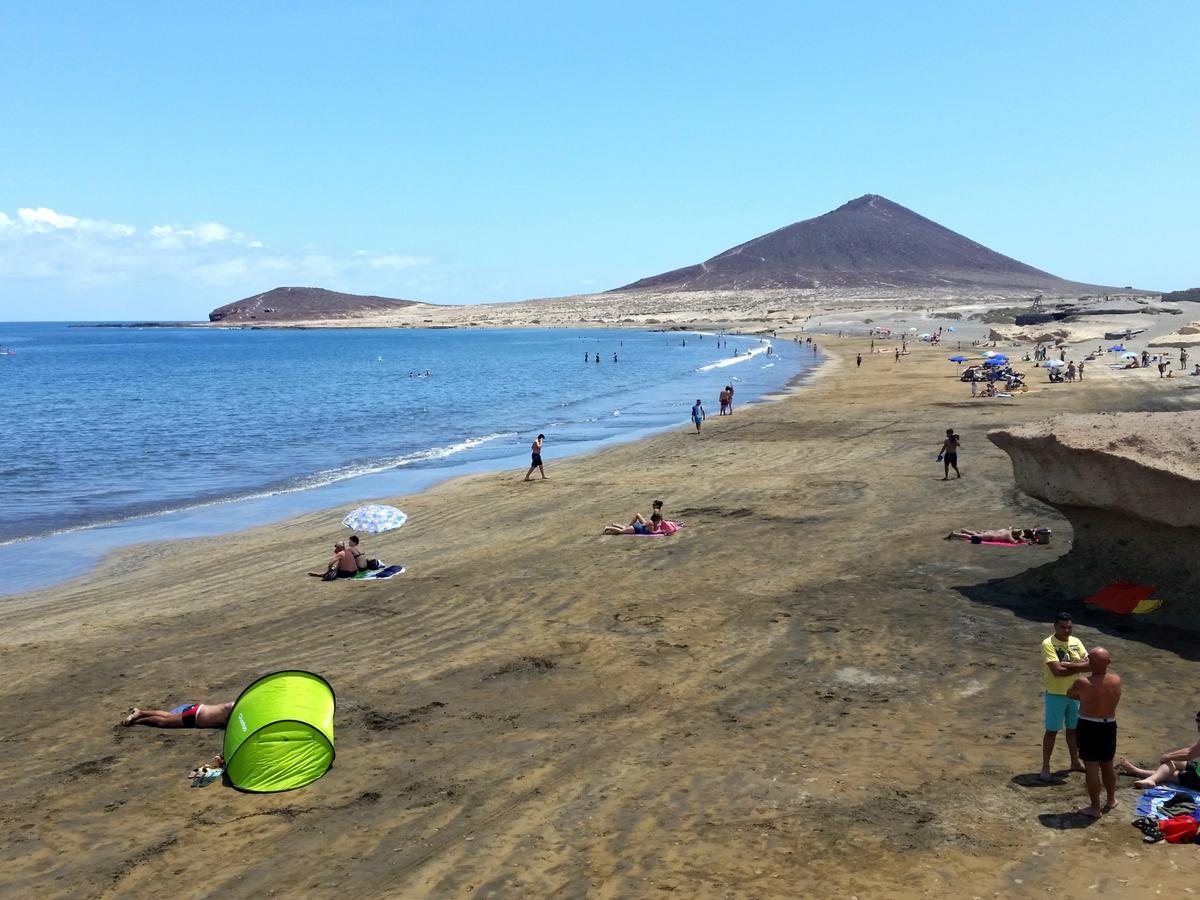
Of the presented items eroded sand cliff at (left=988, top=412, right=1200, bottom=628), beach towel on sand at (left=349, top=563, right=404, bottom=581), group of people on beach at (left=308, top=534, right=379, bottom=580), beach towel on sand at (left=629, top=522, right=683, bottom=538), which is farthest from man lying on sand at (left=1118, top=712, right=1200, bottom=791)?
group of people on beach at (left=308, top=534, right=379, bottom=580)

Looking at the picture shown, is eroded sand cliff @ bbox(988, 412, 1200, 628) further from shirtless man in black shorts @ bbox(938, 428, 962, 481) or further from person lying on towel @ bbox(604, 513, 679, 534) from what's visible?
shirtless man in black shorts @ bbox(938, 428, 962, 481)

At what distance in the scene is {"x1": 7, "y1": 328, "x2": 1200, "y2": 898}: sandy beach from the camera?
7074 millimetres

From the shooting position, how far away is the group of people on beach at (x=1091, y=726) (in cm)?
736

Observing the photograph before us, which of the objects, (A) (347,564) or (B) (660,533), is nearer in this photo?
(A) (347,564)

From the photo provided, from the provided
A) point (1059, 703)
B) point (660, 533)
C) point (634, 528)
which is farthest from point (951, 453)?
point (1059, 703)

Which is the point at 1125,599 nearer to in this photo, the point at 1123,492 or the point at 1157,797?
the point at 1123,492

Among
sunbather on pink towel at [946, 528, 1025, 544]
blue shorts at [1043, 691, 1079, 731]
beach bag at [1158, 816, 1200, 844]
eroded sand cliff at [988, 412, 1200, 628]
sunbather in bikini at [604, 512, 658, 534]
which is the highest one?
eroded sand cliff at [988, 412, 1200, 628]

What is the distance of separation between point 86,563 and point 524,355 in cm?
9159

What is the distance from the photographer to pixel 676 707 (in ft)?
33.3

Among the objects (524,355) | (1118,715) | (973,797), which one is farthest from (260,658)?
(524,355)

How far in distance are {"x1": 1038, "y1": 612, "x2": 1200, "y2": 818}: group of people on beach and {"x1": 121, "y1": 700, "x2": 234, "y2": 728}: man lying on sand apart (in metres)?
8.00

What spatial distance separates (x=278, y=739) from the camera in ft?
29.2

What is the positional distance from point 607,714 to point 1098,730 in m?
4.68

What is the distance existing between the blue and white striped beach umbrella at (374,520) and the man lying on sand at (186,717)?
28.0 feet
